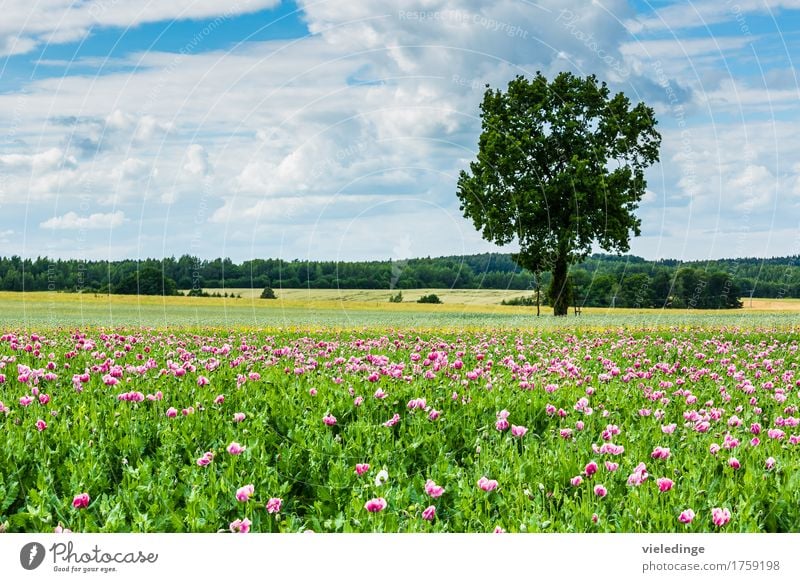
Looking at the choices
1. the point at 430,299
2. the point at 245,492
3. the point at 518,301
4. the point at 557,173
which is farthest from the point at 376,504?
the point at 430,299

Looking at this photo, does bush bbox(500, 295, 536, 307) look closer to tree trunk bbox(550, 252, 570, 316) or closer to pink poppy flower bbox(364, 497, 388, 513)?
tree trunk bbox(550, 252, 570, 316)

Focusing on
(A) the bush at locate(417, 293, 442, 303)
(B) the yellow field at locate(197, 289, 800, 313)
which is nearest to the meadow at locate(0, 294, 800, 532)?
(B) the yellow field at locate(197, 289, 800, 313)

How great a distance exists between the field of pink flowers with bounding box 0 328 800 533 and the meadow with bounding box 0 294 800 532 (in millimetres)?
23

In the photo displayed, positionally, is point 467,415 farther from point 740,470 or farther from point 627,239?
A: point 627,239

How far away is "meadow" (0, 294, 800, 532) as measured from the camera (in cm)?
521

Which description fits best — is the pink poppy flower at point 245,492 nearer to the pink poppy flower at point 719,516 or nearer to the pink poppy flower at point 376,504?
the pink poppy flower at point 376,504

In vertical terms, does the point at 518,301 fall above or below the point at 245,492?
above

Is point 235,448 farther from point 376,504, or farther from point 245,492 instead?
point 376,504

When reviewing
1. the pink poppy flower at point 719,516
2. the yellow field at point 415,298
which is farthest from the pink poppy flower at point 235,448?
the yellow field at point 415,298

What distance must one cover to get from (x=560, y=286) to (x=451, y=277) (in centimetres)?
748

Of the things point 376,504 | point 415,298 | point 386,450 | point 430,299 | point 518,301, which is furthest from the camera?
point 415,298

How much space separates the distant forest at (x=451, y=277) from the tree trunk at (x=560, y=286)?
1167mm

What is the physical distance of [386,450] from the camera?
6465mm
